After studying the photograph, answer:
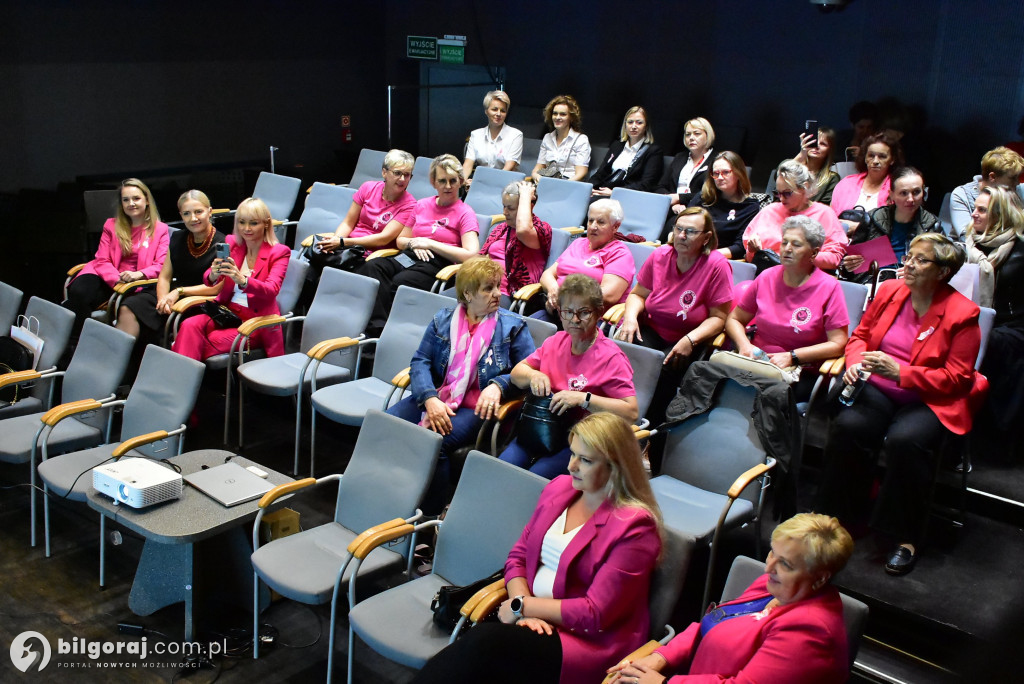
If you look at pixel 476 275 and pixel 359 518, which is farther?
pixel 476 275

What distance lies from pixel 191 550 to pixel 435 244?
8.64 feet

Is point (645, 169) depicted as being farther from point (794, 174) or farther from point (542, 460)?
point (542, 460)

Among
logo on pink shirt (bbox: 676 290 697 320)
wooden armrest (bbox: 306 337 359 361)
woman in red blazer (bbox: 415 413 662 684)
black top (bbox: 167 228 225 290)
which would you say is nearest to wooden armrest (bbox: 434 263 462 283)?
wooden armrest (bbox: 306 337 359 361)

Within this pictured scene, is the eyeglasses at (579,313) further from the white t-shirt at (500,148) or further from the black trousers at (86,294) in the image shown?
the white t-shirt at (500,148)

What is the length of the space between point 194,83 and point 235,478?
5.12 m

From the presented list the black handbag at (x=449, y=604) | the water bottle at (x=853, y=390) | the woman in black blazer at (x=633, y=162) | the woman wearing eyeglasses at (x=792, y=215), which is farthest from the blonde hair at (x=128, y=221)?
the water bottle at (x=853, y=390)

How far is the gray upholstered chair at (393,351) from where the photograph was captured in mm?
4371

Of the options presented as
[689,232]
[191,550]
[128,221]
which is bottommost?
[191,550]

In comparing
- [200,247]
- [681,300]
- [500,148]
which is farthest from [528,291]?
[500,148]

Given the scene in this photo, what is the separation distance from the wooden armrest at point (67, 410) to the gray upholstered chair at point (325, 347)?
0.73 m

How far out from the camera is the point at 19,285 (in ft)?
21.4

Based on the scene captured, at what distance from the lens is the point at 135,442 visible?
12.2ft

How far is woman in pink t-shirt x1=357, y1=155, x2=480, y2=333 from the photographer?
5480 millimetres

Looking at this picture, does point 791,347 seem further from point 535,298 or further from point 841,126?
point 841,126
